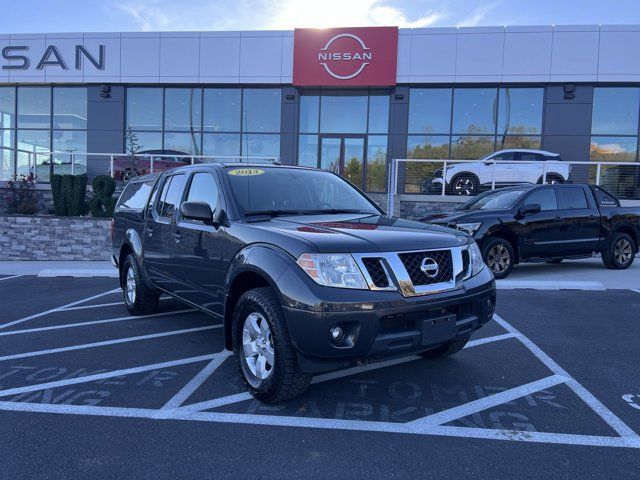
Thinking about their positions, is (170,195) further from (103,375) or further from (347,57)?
(347,57)

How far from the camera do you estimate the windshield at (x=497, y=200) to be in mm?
9289

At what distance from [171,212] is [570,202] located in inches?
301

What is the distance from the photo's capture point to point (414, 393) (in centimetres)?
386

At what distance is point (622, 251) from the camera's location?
10.3m

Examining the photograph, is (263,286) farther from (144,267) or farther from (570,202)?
(570,202)

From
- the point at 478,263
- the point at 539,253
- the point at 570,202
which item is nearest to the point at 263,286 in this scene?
the point at 478,263

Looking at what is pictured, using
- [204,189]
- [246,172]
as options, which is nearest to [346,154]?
[204,189]

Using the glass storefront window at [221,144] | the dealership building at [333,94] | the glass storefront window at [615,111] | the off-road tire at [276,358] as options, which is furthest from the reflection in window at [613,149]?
the off-road tire at [276,358]

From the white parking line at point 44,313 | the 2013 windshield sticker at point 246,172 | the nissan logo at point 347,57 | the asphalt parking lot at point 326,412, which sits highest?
the nissan logo at point 347,57

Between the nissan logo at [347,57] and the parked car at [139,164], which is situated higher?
the nissan logo at [347,57]

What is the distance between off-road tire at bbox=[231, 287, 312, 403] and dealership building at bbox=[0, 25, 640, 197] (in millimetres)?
15908

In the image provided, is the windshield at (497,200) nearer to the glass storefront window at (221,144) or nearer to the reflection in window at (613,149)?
the reflection in window at (613,149)

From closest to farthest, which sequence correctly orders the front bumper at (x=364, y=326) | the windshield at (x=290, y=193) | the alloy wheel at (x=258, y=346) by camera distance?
the front bumper at (x=364, y=326), the alloy wheel at (x=258, y=346), the windshield at (x=290, y=193)

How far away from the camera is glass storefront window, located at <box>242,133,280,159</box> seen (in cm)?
1961
